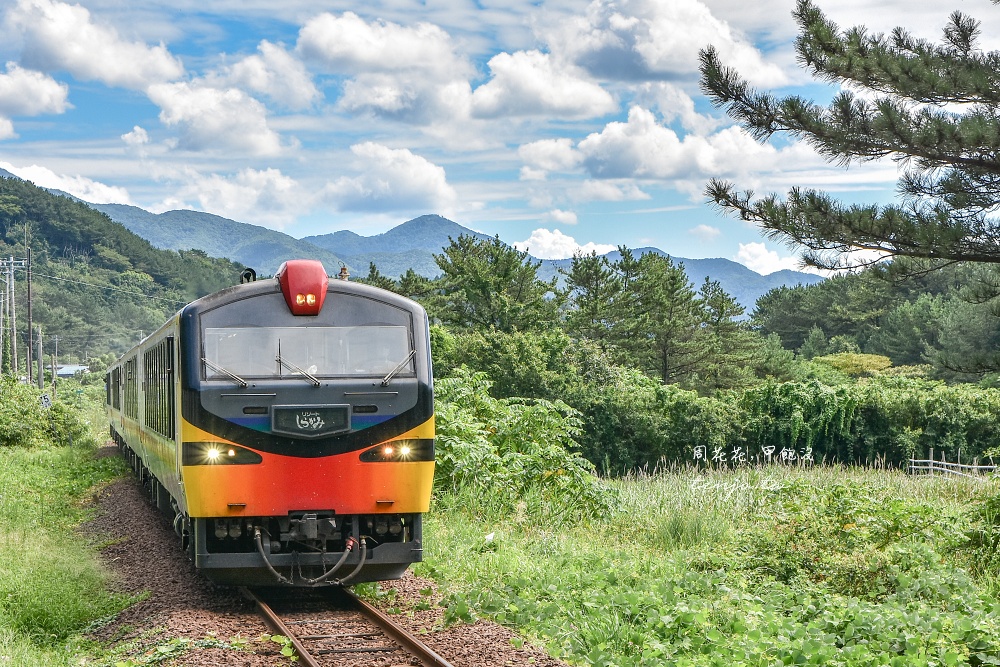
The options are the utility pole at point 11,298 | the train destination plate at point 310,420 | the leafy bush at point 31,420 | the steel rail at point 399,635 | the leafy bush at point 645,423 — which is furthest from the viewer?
the leafy bush at point 645,423

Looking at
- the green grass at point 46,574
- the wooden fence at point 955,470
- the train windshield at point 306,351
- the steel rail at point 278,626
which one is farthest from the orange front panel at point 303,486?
the wooden fence at point 955,470

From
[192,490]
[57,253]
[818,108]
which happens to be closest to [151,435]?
[192,490]

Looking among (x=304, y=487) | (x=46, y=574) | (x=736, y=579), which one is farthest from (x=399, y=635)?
(x=46, y=574)

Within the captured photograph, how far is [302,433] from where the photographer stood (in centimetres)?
854

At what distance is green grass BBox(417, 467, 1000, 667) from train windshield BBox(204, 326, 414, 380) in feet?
7.10

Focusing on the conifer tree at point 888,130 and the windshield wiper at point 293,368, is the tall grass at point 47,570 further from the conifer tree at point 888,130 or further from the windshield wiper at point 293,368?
the conifer tree at point 888,130

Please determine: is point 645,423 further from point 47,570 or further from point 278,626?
point 278,626

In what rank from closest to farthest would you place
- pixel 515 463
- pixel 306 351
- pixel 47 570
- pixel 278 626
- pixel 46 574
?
1. pixel 278 626
2. pixel 306 351
3. pixel 46 574
4. pixel 47 570
5. pixel 515 463

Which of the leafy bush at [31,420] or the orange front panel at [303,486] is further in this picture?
the leafy bush at [31,420]

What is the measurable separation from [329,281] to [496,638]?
353cm

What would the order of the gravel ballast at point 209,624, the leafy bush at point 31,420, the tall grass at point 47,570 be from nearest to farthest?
the gravel ballast at point 209,624 < the tall grass at point 47,570 < the leafy bush at point 31,420

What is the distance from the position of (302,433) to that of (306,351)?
2.43 feet

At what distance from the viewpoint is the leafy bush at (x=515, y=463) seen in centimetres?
1373

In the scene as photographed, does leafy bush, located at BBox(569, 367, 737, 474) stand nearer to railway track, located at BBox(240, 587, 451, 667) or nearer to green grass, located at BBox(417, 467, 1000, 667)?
green grass, located at BBox(417, 467, 1000, 667)
